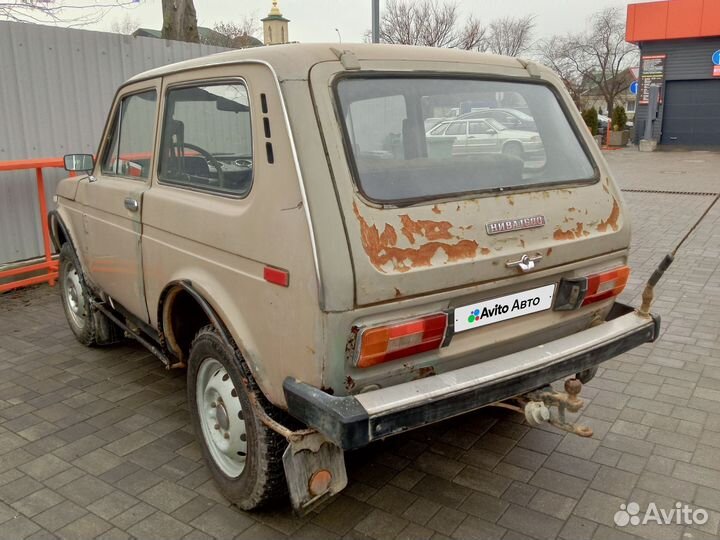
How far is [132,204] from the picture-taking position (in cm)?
352

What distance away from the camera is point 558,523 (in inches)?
112

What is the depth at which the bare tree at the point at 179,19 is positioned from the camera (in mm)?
11023

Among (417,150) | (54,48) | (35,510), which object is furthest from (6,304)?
(417,150)

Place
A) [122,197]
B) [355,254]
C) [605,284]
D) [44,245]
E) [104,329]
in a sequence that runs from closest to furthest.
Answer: [355,254], [605,284], [122,197], [104,329], [44,245]

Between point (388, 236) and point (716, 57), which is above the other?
point (716, 57)

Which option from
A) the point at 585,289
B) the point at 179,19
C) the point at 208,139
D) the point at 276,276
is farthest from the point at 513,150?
the point at 179,19

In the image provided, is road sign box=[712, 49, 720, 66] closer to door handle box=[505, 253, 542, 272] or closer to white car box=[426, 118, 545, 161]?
white car box=[426, 118, 545, 161]

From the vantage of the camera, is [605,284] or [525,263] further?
[605,284]

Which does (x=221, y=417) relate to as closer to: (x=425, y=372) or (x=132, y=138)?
(x=425, y=372)

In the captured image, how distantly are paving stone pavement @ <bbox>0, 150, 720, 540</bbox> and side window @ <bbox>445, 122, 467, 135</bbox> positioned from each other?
5.68 ft

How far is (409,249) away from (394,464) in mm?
1446

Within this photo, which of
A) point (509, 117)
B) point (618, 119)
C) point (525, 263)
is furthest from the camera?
point (618, 119)

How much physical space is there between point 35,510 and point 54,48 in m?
5.81

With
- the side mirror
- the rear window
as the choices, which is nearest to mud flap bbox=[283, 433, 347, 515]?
the rear window
